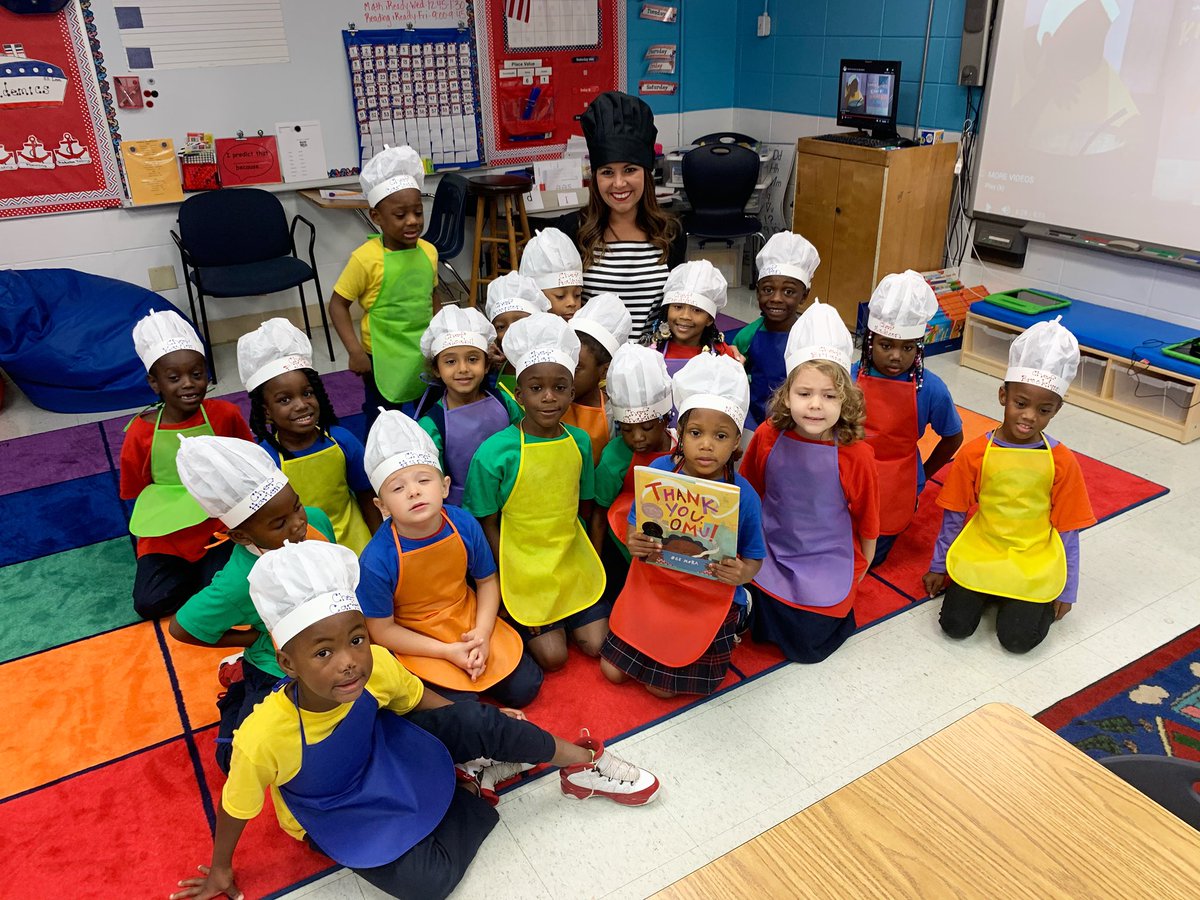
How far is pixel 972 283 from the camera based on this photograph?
5281 millimetres

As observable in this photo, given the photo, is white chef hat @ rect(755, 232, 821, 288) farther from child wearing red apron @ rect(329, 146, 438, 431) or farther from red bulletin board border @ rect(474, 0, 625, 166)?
red bulletin board border @ rect(474, 0, 625, 166)

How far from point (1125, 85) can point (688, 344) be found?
9.57ft

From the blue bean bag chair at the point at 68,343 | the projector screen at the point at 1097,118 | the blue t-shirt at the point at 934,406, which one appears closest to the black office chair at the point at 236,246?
the blue bean bag chair at the point at 68,343

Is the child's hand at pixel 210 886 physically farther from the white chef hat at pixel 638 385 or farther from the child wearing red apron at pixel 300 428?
the white chef hat at pixel 638 385

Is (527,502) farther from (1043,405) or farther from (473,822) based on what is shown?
(1043,405)

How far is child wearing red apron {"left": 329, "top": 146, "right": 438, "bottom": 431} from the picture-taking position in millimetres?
3139

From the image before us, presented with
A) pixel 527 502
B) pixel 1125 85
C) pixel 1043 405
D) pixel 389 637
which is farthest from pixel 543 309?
pixel 1125 85

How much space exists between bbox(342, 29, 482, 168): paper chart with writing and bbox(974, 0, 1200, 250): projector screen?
10.5 feet

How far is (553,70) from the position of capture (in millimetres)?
5879

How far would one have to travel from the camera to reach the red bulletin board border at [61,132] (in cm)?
445

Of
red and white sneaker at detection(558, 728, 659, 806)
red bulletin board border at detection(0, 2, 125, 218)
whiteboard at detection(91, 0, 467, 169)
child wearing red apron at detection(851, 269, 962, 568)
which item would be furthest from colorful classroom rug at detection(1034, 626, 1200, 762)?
red bulletin board border at detection(0, 2, 125, 218)

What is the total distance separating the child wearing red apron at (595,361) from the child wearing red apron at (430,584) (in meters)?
0.57

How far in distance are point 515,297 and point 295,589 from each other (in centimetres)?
162

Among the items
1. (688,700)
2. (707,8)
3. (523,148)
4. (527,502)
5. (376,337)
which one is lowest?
(688,700)
